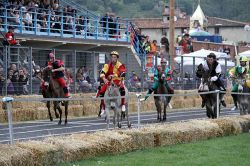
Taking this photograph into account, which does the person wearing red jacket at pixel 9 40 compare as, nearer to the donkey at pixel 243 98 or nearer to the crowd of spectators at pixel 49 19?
the crowd of spectators at pixel 49 19

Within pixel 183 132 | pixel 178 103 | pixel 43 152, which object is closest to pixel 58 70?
pixel 183 132

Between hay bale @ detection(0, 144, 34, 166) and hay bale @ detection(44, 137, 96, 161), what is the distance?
99 cm

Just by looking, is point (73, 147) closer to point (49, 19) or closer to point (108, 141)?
point (108, 141)

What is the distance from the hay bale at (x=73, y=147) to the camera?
14180 mm

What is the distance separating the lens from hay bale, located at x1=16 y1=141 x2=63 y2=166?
1340 centimetres

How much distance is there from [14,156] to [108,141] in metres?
3.04

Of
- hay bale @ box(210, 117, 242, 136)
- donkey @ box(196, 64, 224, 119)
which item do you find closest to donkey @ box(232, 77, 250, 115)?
donkey @ box(196, 64, 224, 119)

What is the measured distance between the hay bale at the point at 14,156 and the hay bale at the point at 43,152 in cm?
17

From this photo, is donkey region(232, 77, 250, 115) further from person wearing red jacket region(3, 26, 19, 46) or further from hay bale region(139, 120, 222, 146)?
person wearing red jacket region(3, 26, 19, 46)

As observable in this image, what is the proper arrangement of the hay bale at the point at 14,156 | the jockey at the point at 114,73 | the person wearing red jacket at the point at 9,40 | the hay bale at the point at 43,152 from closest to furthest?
the hay bale at the point at 14,156, the hay bale at the point at 43,152, the jockey at the point at 114,73, the person wearing red jacket at the point at 9,40

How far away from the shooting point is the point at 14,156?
1283 centimetres

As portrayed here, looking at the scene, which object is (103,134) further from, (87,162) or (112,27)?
(112,27)

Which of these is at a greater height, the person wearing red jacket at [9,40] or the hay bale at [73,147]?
the person wearing red jacket at [9,40]

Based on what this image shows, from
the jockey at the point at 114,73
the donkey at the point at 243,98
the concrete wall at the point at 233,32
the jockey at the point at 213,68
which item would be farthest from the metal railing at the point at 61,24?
the concrete wall at the point at 233,32
